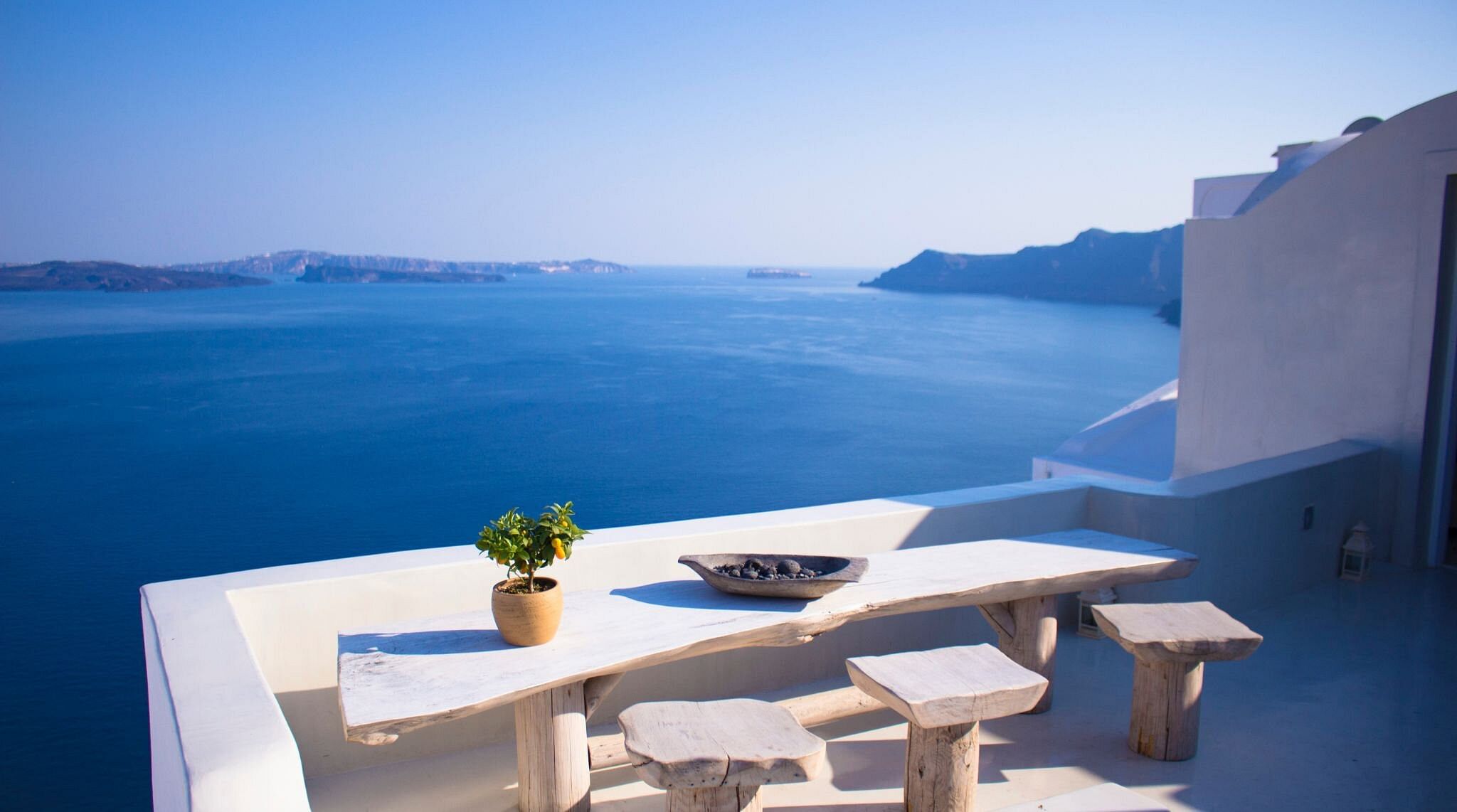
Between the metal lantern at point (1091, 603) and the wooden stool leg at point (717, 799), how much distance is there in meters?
2.16

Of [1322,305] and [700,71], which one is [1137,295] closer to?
[700,71]

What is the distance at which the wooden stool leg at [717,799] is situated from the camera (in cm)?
185

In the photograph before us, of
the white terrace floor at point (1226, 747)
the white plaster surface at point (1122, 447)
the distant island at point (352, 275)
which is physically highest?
the distant island at point (352, 275)

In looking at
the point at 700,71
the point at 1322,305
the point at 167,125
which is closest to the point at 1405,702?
the point at 1322,305

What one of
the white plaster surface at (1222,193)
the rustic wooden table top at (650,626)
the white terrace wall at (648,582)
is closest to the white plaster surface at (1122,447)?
the white plaster surface at (1222,193)

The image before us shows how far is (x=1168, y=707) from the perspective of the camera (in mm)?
2586

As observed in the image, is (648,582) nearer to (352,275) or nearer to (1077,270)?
(1077,270)

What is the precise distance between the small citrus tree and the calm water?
710 inches

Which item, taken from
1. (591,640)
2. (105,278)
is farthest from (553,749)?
(105,278)

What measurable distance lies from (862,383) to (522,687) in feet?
166

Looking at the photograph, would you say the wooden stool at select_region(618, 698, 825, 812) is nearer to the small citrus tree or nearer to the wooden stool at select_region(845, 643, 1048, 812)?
the wooden stool at select_region(845, 643, 1048, 812)

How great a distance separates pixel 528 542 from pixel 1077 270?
315 ft

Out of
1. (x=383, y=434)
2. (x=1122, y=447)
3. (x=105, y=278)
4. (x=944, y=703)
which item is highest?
(x=105, y=278)

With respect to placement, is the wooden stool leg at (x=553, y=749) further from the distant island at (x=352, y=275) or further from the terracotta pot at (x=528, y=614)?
the distant island at (x=352, y=275)
